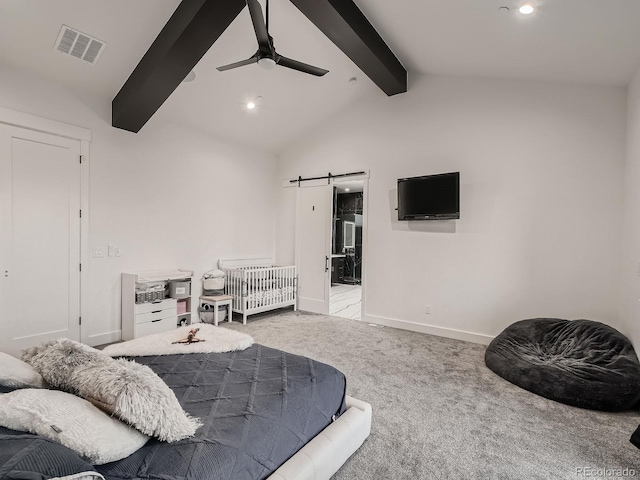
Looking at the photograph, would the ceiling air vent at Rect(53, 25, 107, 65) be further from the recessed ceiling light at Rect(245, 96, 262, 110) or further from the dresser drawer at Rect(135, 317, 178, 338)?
the dresser drawer at Rect(135, 317, 178, 338)

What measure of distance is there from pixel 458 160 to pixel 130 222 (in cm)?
421

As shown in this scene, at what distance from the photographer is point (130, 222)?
13.2 ft

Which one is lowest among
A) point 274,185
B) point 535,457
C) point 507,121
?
point 535,457

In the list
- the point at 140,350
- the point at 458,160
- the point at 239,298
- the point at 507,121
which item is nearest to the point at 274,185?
the point at 239,298

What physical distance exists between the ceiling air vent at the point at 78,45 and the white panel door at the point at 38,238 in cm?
89

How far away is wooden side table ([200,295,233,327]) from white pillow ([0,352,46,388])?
10.3 ft

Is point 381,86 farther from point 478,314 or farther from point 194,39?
point 478,314

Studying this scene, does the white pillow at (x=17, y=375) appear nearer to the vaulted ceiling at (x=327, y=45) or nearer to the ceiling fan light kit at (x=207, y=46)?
the ceiling fan light kit at (x=207, y=46)

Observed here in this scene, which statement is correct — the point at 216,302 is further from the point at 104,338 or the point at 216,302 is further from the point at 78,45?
the point at 78,45

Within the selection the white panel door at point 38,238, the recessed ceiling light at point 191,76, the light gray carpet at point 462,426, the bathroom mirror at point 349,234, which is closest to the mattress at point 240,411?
the light gray carpet at point 462,426

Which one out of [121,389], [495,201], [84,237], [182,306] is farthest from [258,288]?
[121,389]

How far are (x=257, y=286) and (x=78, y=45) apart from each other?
3415mm

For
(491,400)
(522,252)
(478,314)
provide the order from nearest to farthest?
1. (491,400)
2. (522,252)
3. (478,314)

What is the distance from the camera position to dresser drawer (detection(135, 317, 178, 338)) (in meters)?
3.79
